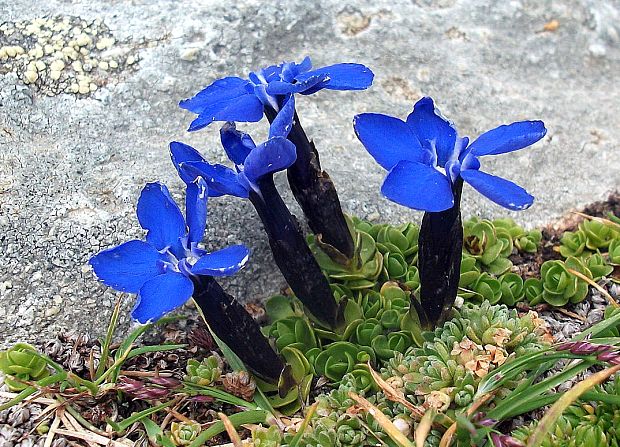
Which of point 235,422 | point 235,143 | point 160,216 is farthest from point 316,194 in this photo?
point 235,422

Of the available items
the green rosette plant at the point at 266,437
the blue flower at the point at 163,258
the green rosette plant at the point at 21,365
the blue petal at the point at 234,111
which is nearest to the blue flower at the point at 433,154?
the blue petal at the point at 234,111

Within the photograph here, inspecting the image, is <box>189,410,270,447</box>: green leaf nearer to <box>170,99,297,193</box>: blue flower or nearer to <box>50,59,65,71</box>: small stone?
<box>170,99,297,193</box>: blue flower

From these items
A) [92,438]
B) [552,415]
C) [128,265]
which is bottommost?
[92,438]

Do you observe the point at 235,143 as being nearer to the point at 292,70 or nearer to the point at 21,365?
the point at 292,70

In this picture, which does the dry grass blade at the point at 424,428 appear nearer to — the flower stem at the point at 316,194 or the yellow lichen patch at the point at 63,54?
the flower stem at the point at 316,194

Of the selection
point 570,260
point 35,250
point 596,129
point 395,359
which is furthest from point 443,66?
point 35,250
